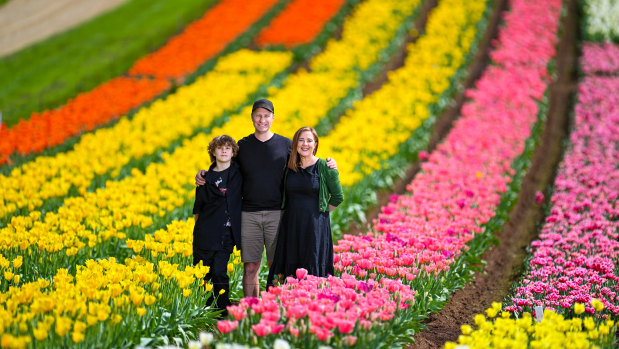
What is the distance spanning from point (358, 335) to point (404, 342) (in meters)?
0.99

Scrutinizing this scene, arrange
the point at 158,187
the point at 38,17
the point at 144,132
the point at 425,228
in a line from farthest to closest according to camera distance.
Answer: the point at 38,17, the point at 144,132, the point at 158,187, the point at 425,228

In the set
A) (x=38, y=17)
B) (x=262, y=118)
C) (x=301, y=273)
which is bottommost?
(x=301, y=273)

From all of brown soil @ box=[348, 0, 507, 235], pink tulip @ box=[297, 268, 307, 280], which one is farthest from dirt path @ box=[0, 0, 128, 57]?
pink tulip @ box=[297, 268, 307, 280]

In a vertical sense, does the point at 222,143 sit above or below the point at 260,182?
above

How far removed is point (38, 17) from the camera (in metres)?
23.6

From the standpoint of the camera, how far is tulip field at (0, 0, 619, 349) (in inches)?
179

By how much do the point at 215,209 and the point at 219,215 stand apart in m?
0.07

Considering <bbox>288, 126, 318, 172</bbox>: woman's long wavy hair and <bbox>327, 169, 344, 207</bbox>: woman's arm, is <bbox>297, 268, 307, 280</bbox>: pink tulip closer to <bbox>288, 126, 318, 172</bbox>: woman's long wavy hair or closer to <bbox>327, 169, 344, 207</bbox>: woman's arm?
<bbox>327, 169, 344, 207</bbox>: woman's arm

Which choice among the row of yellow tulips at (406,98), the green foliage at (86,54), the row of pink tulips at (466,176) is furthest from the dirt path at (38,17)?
the row of pink tulips at (466,176)

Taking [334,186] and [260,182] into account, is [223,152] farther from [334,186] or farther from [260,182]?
[334,186]

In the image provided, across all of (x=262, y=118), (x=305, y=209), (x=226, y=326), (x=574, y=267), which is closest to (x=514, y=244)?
(x=574, y=267)

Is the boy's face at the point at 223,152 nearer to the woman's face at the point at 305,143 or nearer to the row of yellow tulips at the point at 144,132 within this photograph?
the woman's face at the point at 305,143

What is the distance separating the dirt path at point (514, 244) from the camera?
20.1ft

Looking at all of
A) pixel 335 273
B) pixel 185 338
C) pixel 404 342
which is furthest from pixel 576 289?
pixel 185 338
